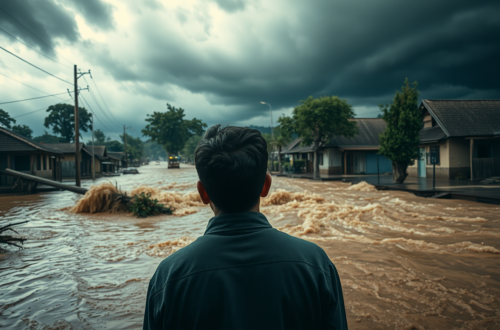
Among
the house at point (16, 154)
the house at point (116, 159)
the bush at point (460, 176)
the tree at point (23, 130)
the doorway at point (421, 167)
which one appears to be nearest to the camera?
the bush at point (460, 176)

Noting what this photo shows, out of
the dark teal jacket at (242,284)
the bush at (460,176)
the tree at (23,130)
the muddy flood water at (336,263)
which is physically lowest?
the muddy flood water at (336,263)

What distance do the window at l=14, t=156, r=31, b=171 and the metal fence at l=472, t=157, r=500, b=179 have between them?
3571 cm

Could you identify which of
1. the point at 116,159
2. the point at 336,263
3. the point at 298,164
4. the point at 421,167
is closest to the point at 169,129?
the point at 116,159

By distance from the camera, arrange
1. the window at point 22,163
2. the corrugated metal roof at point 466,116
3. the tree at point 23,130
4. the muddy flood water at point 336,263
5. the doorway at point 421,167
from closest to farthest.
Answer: the muddy flood water at point 336,263
the corrugated metal roof at point 466,116
the doorway at point 421,167
the window at point 22,163
the tree at point 23,130

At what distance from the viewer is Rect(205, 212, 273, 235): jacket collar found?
4.51ft

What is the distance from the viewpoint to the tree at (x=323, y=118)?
1198 inches

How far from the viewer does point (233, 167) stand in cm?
146

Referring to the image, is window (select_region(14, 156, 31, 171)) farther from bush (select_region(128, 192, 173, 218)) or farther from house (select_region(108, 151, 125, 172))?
house (select_region(108, 151, 125, 172))

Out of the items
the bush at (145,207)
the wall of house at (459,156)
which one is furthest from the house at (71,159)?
the wall of house at (459,156)

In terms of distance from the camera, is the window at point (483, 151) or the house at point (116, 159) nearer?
the window at point (483, 151)

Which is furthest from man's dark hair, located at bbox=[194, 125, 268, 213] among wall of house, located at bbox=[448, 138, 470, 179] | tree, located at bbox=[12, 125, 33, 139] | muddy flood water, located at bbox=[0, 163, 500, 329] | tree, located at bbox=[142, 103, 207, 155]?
tree, located at bbox=[12, 125, 33, 139]

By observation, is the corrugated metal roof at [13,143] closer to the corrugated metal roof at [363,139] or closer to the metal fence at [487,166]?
the corrugated metal roof at [363,139]

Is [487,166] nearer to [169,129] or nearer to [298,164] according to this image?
[298,164]

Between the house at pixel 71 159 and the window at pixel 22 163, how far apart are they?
1275 cm
